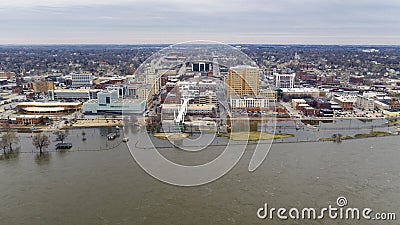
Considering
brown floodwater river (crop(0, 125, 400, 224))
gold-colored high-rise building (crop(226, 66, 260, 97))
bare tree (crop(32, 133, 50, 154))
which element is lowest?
brown floodwater river (crop(0, 125, 400, 224))

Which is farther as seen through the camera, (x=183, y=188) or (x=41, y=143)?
(x=41, y=143)

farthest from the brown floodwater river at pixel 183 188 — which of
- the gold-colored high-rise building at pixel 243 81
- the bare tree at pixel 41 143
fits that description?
the gold-colored high-rise building at pixel 243 81

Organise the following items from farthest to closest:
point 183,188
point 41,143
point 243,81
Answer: point 243,81 < point 41,143 < point 183,188

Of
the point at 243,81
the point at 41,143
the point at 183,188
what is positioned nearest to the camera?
the point at 183,188

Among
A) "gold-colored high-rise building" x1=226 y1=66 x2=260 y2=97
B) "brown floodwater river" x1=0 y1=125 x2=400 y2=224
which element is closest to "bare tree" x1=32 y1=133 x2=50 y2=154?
"brown floodwater river" x1=0 y1=125 x2=400 y2=224

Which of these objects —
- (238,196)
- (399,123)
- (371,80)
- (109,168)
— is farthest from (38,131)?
(371,80)

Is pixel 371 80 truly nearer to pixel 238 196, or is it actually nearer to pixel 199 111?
pixel 199 111

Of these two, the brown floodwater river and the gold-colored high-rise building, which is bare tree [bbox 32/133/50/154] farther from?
the gold-colored high-rise building

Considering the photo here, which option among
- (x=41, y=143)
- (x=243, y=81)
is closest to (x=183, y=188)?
(x=41, y=143)

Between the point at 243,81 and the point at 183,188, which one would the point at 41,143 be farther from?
the point at 243,81
